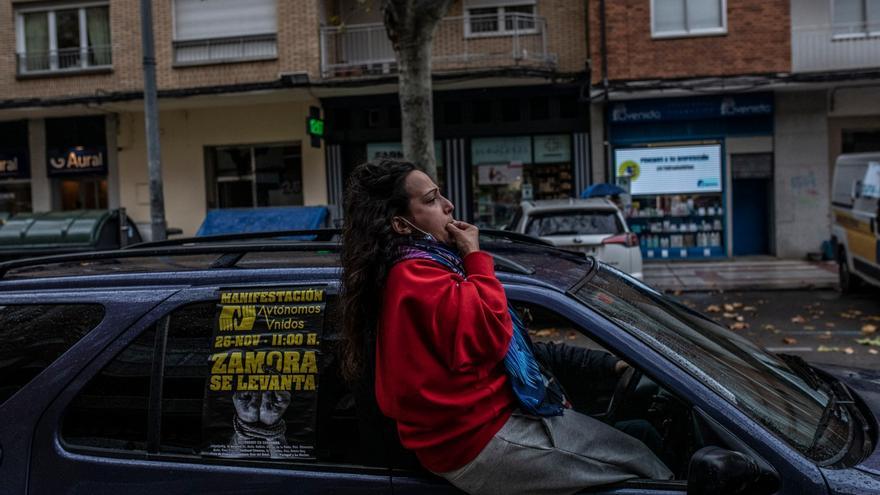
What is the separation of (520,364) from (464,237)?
39 cm

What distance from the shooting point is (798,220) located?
733 inches

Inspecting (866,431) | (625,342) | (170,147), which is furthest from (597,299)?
(170,147)

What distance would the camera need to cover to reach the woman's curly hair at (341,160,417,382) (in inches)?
85.9

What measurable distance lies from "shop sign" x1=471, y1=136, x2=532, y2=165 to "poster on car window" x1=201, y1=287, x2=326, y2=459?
1720 centimetres

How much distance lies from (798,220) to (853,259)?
6.96m

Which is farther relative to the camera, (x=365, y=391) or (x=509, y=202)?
(x=509, y=202)

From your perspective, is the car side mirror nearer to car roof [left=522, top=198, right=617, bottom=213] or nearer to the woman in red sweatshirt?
the woman in red sweatshirt

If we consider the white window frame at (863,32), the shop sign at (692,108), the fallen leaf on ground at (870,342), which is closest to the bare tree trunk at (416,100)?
the fallen leaf on ground at (870,342)

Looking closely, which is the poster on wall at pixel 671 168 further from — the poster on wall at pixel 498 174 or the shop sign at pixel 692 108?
the poster on wall at pixel 498 174

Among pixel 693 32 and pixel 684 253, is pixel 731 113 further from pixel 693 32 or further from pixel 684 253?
pixel 684 253

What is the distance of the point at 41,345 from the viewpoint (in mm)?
2445

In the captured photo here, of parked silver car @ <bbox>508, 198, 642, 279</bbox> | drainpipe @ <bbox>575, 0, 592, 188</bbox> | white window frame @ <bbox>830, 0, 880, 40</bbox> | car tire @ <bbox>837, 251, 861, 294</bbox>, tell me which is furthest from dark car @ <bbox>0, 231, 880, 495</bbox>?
white window frame @ <bbox>830, 0, 880, 40</bbox>

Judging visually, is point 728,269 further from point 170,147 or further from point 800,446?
point 800,446

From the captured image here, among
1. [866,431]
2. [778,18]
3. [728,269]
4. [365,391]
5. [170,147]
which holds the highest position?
[778,18]
